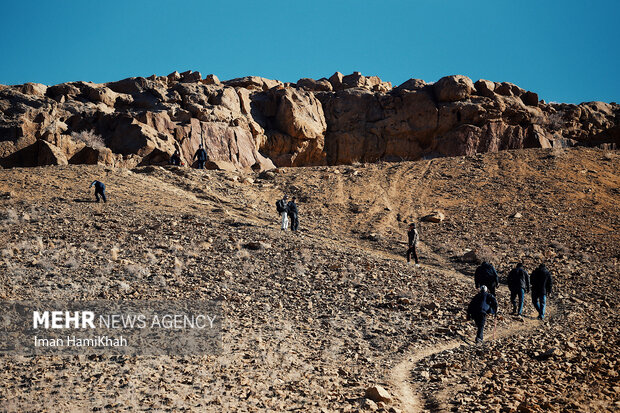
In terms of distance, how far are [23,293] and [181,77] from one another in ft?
147

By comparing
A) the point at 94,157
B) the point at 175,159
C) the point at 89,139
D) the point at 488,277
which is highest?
the point at 89,139

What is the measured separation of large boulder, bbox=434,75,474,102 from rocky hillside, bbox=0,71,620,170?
83mm

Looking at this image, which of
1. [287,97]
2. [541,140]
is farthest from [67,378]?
[541,140]

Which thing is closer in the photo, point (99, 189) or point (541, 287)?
point (541, 287)

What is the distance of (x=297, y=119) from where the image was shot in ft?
148

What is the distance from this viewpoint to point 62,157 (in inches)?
1147

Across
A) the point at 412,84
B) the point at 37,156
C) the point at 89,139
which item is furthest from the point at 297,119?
the point at 37,156

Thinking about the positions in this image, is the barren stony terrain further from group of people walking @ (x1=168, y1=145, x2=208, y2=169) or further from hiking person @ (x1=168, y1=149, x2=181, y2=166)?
hiking person @ (x1=168, y1=149, x2=181, y2=166)

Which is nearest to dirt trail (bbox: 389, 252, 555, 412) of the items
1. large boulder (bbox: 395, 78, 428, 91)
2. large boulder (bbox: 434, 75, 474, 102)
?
large boulder (bbox: 434, 75, 474, 102)

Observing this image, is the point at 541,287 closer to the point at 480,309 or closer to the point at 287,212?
the point at 480,309

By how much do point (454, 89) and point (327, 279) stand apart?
34458 millimetres

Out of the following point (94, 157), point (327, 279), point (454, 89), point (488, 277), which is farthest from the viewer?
point (454, 89)

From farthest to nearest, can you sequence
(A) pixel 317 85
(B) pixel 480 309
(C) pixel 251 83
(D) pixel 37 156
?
1. (A) pixel 317 85
2. (C) pixel 251 83
3. (D) pixel 37 156
4. (B) pixel 480 309

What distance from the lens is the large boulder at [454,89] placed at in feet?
152
